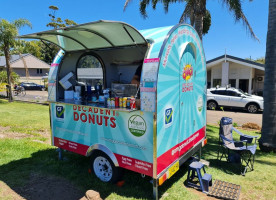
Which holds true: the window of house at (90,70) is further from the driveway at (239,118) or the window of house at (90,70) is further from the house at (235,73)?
the house at (235,73)

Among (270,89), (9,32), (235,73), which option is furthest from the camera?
(235,73)

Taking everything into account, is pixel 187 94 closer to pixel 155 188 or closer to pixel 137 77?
pixel 137 77

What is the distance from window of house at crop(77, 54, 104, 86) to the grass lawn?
1922mm

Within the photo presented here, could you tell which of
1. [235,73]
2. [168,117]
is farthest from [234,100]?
[168,117]

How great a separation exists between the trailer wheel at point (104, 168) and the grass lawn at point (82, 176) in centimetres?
14

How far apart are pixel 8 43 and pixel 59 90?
13.8m

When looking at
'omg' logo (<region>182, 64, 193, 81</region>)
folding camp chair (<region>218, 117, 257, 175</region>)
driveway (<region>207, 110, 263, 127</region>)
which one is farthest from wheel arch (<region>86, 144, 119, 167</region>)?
driveway (<region>207, 110, 263, 127</region>)

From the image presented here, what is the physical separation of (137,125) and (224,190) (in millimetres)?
2003

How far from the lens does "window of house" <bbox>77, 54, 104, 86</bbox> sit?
16.0 feet

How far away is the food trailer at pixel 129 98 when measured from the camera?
3.11 m

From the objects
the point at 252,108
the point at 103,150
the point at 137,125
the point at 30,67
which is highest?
the point at 30,67

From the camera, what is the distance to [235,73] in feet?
64.3

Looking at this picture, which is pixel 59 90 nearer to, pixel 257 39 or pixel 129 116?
pixel 129 116

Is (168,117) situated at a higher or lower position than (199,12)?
lower
